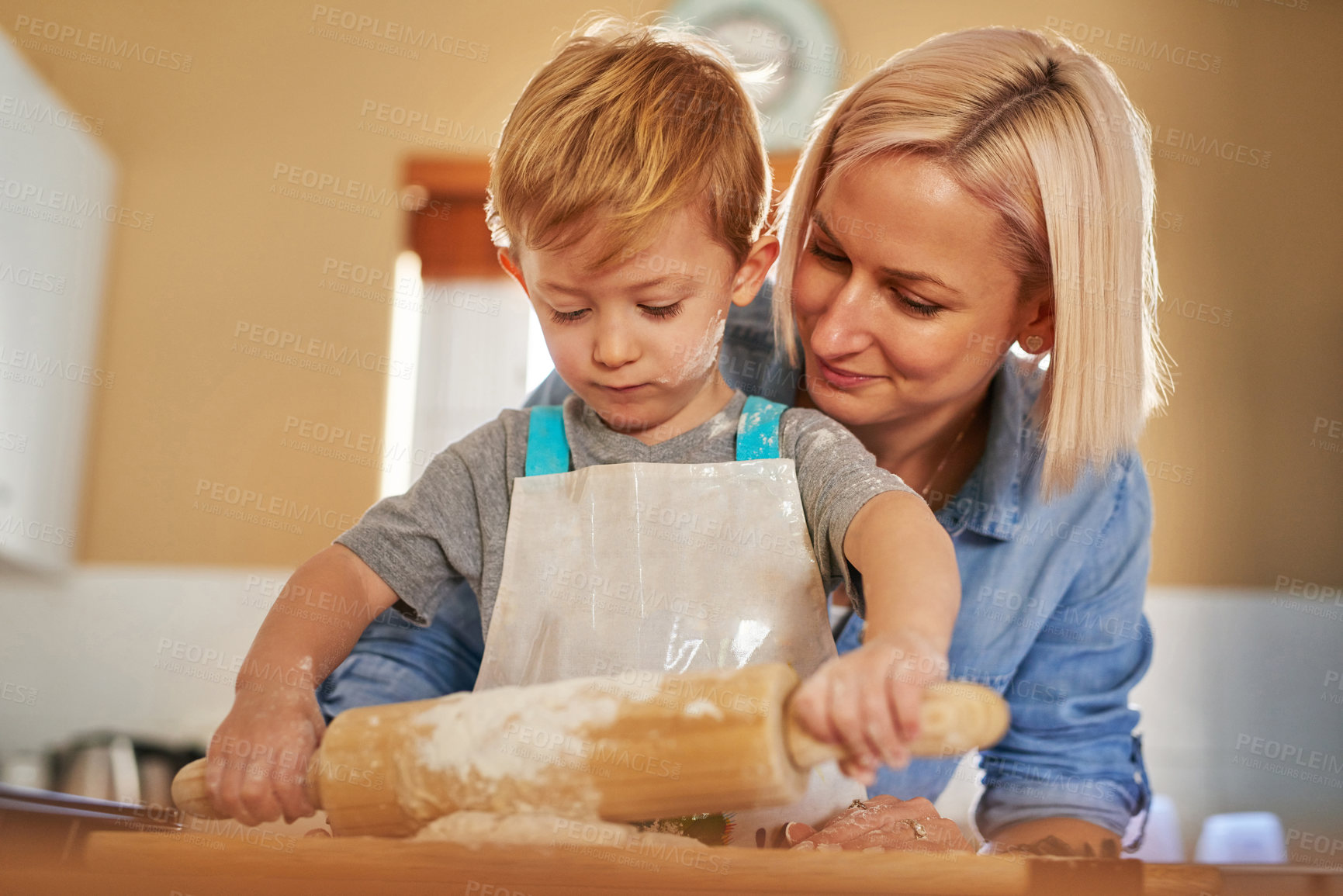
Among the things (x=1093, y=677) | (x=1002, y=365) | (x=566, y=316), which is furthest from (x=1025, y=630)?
(x=566, y=316)

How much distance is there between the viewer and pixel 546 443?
2.61 feet

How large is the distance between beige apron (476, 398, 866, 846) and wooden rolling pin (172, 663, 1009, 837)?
17 centimetres

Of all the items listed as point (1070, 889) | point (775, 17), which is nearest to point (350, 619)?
point (1070, 889)

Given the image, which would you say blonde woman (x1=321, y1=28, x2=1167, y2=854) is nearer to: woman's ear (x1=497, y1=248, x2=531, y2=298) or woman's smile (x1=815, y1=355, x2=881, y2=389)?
woman's smile (x1=815, y1=355, x2=881, y2=389)

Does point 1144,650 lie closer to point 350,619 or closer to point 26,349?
point 350,619

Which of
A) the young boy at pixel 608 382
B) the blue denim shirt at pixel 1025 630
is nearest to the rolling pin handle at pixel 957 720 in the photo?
Answer: the young boy at pixel 608 382

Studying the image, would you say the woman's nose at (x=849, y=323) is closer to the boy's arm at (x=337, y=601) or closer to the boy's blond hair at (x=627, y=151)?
the boy's blond hair at (x=627, y=151)

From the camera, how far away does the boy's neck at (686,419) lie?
78 centimetres

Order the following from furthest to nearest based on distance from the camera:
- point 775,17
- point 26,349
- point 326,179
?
point 326,179 < point 775,17 < point 26,349

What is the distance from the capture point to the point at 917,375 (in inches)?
34.6

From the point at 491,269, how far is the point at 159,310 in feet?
2.82

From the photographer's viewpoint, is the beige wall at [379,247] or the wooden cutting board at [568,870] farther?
the beige wall at [379,247]

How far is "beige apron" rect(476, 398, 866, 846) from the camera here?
69 cm

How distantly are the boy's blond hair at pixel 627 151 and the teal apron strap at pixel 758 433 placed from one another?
12cm
